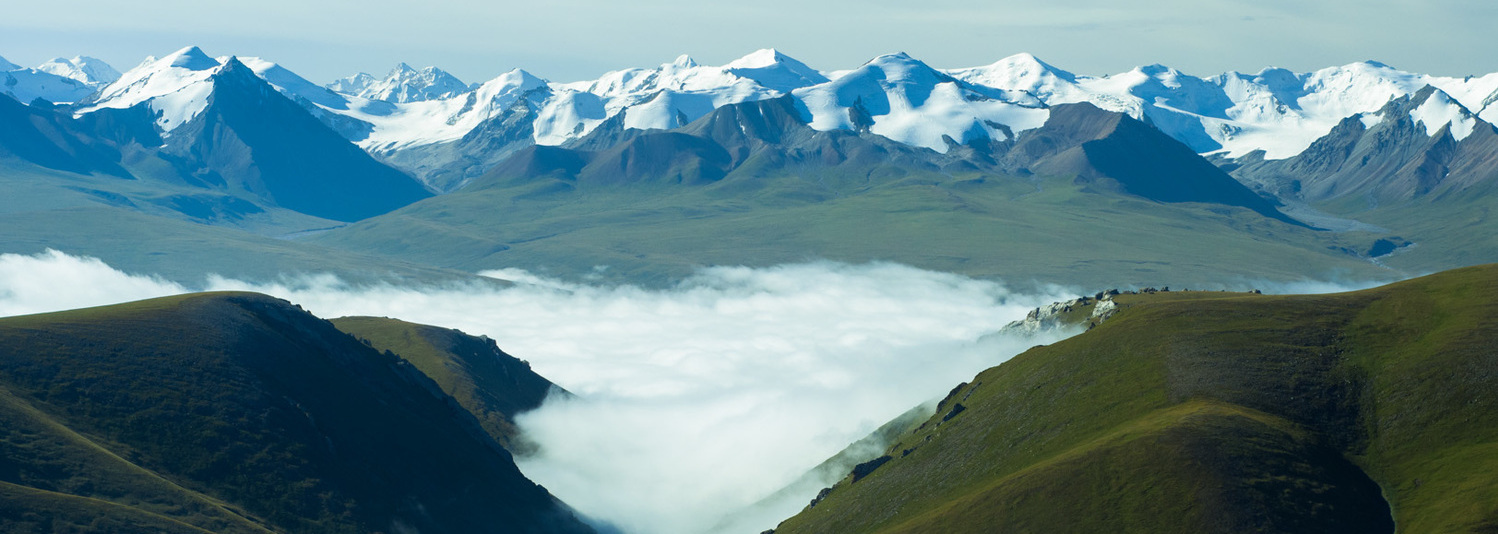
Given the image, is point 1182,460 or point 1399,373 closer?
point 1182,460

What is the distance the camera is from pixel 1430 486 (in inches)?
5984

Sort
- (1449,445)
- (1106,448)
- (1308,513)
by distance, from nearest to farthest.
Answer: (1308,513) < (1449,445) < (1106,448)

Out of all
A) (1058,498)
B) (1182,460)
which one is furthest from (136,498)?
(1182,460)

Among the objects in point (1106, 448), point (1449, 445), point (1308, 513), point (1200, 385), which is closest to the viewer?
point (1308, 513)

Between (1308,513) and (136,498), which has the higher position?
(136,498)

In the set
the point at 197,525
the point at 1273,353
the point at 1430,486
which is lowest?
the point at 1430,486

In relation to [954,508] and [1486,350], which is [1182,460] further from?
[1486,350]

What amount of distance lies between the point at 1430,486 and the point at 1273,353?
41.7 m

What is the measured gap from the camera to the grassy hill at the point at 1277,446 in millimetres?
150250

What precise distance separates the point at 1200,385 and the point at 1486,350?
3580 cm

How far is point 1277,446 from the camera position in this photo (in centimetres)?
16138

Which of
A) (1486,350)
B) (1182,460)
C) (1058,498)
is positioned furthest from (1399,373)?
(1058,498)

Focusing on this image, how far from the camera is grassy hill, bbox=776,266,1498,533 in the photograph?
150m

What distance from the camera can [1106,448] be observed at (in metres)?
170
